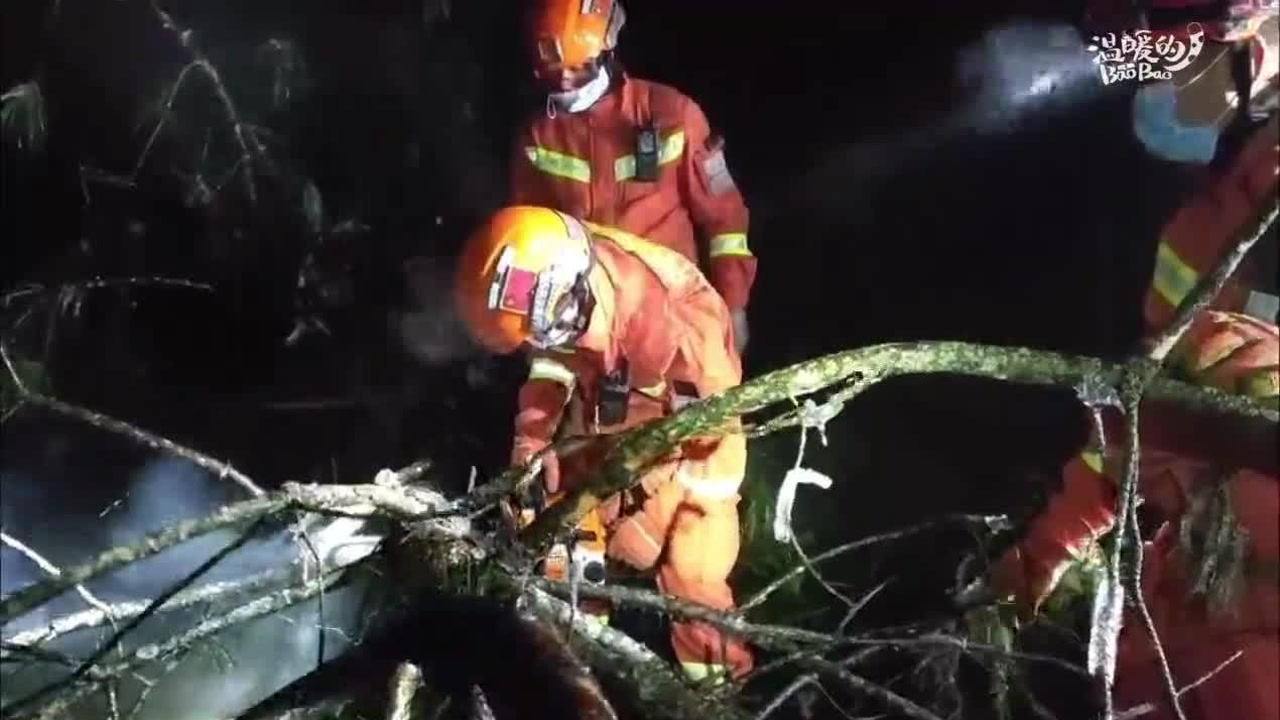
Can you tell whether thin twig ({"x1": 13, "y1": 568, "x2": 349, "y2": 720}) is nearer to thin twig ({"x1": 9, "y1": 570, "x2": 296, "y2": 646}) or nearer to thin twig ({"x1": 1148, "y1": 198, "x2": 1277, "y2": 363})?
thin twig ({"x1": 9, "y1": 570, "x2": 296, "y2": 646})

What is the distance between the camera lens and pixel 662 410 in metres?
1.65

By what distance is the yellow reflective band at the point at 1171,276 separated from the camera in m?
1.35

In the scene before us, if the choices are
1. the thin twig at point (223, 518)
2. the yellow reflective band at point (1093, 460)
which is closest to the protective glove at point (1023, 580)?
the yellow reflective band at point (1093, 460)

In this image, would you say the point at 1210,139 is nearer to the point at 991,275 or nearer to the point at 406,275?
the point at 991,275

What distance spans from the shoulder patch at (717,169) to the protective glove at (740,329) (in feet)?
0.53

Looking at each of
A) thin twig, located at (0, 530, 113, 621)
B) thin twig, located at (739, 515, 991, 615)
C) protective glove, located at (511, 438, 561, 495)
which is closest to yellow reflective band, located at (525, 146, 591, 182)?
protective glove, located at (511, 438, 561, 495)

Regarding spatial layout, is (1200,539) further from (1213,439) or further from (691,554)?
(691,554)

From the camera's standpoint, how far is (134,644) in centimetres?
191

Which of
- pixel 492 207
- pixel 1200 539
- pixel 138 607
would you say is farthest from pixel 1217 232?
pixel 138 607

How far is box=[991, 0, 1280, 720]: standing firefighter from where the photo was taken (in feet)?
4.23

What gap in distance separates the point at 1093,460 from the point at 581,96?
0.81m

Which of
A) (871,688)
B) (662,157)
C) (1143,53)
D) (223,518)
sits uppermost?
(1143,53)

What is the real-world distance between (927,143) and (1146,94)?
261 millimetres

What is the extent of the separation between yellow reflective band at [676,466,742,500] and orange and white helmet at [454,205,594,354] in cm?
23
